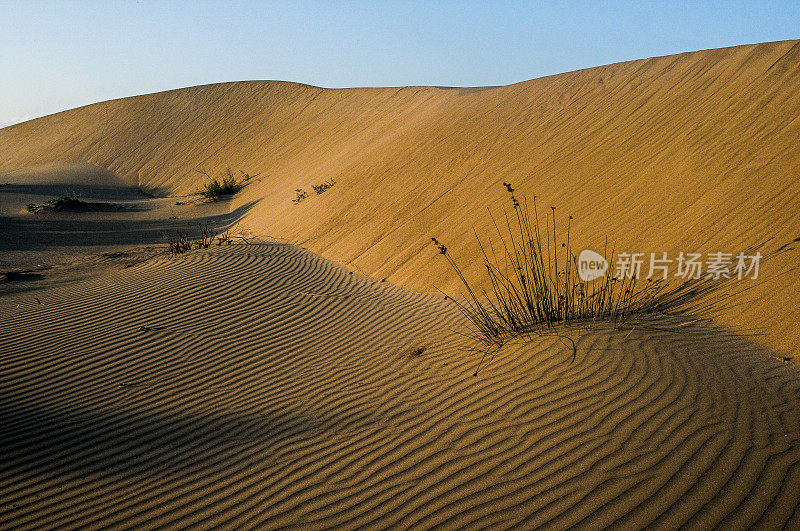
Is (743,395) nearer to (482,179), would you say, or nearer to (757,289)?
(757,289)

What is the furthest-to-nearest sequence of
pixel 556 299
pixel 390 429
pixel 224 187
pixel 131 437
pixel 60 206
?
pixel 224 187 < pixel 60 206 < pixel 556 299 < pixel 131 437 < pixel 390 429

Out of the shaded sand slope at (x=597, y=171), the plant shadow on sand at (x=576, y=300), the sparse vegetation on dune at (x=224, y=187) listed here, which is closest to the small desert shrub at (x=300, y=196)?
the shaded sand slope at (x=597, y=171)

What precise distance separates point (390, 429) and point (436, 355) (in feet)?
4.80

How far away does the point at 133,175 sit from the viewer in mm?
28125

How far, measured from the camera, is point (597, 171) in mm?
9375

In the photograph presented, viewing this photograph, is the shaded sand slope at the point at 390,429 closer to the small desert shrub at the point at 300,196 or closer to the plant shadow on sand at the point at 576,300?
the plant shadow on sand at the point at 576,300

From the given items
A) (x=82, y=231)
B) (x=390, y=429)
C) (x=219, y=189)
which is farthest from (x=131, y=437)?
(x=219, y=189)

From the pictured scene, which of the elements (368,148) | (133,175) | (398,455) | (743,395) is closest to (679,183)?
(743,395)

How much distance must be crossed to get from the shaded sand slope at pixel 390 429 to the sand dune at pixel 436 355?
0.02m

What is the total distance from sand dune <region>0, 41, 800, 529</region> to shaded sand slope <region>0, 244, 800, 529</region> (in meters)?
0.02

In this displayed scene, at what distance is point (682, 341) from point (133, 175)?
28237 mm

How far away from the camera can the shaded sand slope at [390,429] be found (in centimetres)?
319

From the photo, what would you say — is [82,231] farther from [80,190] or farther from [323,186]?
[80,190]

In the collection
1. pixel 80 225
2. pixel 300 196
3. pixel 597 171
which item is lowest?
pixel 597 171
